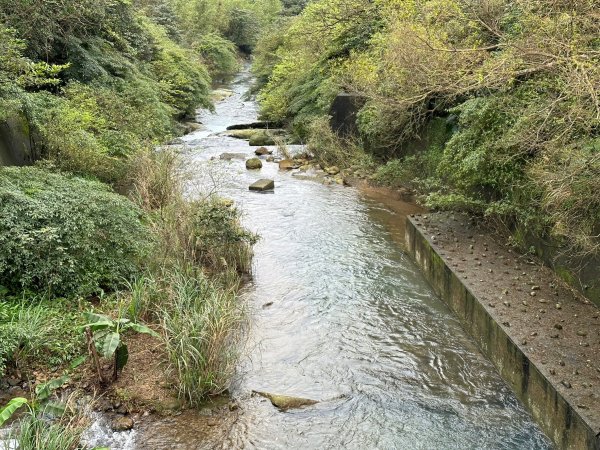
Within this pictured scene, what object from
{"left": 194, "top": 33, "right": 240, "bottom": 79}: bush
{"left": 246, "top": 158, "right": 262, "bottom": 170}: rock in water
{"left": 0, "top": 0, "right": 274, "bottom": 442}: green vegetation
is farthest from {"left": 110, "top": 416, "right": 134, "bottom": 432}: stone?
{"left": 194, "top": 33, "right": 240, "bottom": 79}: bush

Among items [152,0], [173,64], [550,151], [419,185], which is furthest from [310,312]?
[152,0]

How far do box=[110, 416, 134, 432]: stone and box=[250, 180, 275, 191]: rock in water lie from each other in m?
9.18

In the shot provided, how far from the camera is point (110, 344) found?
18.1ft

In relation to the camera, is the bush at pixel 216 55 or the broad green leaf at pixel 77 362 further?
the bush at pixel 216 55

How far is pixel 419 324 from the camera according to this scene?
24.5 ft

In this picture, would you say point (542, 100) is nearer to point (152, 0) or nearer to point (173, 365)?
point (173, 365)

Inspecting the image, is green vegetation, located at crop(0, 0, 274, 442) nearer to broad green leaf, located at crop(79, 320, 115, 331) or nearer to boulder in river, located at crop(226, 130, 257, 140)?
broad green leaf, located at crop(79, 320, 115, 331)

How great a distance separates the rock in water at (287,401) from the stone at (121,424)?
1.42 m

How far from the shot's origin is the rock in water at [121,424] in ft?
17.2

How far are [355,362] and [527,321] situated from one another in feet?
6.55

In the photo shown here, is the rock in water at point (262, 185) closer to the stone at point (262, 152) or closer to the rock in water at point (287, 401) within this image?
the stone at point (262, 152)

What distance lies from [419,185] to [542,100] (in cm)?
520

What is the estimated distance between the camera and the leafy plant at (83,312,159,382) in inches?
218

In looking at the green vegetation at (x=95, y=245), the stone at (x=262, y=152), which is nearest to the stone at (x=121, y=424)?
the green vegetation at (x=95, y=245)
